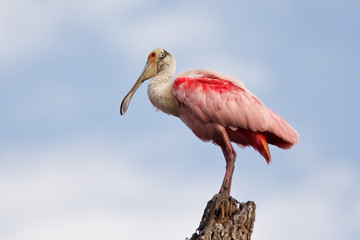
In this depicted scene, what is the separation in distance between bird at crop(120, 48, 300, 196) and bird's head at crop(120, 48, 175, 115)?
1.08 metres

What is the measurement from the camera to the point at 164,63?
15234 mm

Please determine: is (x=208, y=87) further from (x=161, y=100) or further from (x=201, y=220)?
(x=201, y=220)

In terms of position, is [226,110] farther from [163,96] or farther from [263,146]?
[163,96]

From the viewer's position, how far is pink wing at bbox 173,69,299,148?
13.2 meters

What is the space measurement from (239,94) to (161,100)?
5.16 feet

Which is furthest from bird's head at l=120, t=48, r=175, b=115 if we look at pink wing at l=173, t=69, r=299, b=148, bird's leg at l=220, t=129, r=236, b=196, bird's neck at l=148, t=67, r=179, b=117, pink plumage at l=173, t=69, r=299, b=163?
bird's leg at l=220, t=129, r=236, b=196

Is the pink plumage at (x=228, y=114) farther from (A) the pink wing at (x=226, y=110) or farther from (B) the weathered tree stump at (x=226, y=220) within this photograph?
(B) the weathered tree stump at (x=226, y=220)

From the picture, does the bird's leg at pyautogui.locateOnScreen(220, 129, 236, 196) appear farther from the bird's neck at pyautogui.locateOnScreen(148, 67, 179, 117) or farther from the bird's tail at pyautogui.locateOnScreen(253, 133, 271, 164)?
the bird's neck at pyautogui.locateOnScreen(148, 67, 179, 117)

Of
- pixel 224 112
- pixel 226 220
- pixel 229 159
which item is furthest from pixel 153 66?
pixel 226 220

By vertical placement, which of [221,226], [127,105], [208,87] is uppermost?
[127,105]

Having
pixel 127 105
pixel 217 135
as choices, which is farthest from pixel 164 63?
pixel 217 135

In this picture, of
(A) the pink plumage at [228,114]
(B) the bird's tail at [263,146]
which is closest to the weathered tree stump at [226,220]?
(A) the pink plumage at [228,114]

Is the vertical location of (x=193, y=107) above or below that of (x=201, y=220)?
above

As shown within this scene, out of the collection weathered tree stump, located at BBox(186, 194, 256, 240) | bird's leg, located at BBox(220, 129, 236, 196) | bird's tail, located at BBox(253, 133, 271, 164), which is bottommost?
weathered tree stump, located at BBox(186, 194, 256, 240)
